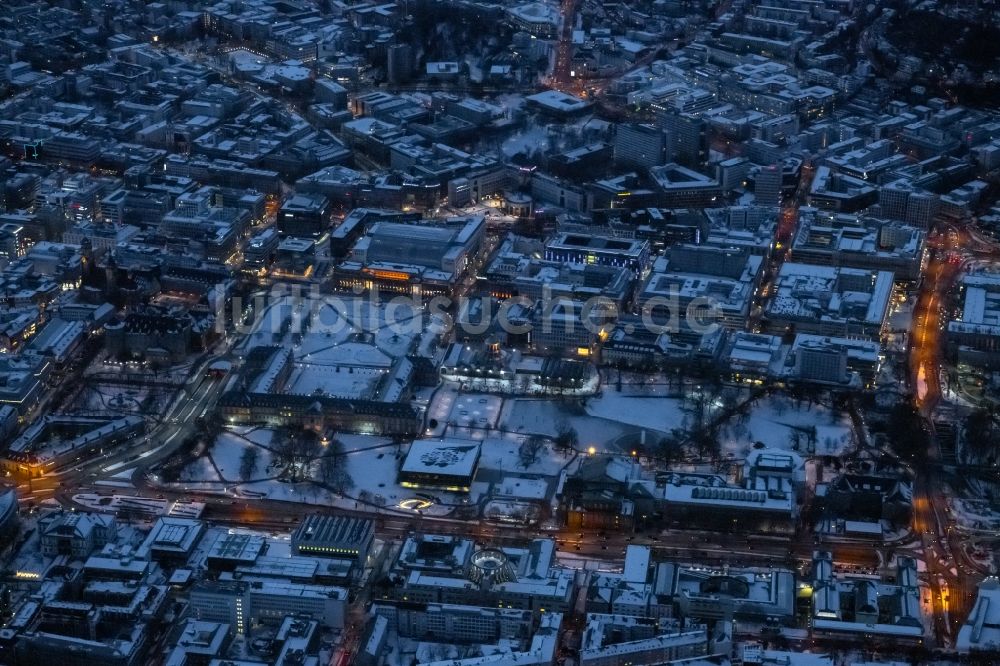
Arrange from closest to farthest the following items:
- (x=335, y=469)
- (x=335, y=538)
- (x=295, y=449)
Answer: (x=335, y=538) → (x=335, y=469) → (x=295, y=449)

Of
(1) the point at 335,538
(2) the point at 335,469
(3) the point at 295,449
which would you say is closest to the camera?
(1) the point at 335,538

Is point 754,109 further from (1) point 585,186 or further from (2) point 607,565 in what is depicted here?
(2) point 607,565

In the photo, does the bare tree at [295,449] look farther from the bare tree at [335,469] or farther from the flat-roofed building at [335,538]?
the flat-roofed building at [335,538]

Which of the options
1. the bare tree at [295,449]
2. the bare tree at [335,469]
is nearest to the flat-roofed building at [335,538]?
the bare tree at [335,469]

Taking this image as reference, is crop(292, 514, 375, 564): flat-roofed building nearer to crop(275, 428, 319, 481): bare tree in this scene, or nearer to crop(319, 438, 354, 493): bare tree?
crop(319, 438, 354, 493): bare tree

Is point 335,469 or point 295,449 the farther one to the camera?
point 295,449

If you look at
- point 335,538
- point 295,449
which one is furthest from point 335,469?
point 335,538

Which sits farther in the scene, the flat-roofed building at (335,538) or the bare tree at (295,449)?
the bare tree at (295,449)

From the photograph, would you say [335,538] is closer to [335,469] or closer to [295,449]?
[335,469]

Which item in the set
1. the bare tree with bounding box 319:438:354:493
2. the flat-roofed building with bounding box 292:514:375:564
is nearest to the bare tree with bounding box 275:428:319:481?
the bare tree with bounding box 319:438:354:493

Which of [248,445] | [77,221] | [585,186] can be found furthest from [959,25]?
[248,445]

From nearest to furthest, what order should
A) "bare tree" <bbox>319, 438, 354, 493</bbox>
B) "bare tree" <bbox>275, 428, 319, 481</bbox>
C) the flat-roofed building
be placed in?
the flat-roofed building, "bare tree" <bbox>319, 438, 354, 493</bbox>, "bare tree" <bbox>275, 428, 319, 481</bbox>

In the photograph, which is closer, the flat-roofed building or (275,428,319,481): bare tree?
the flat-roofed building
